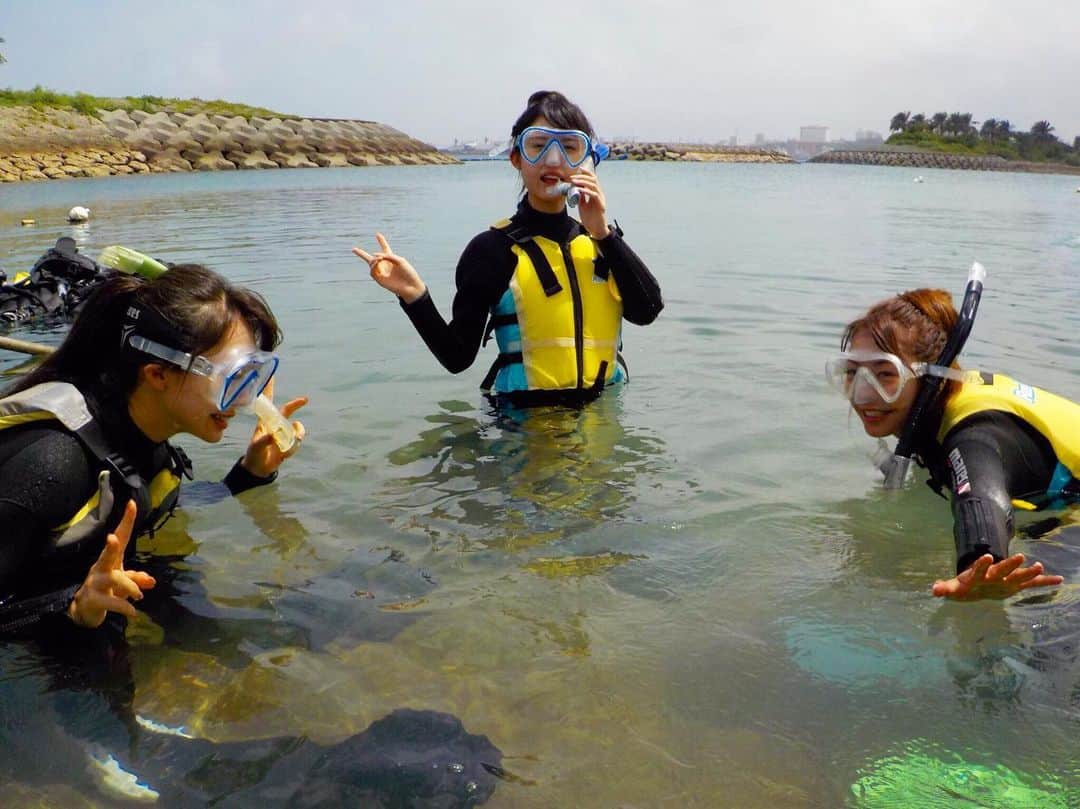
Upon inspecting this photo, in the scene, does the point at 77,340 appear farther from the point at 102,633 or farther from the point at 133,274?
the point at 102,633

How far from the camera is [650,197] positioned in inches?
1053

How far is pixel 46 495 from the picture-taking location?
2.31m

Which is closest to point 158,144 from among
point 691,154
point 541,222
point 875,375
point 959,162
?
point 541,222

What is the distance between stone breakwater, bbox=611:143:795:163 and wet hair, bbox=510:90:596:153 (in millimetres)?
79098

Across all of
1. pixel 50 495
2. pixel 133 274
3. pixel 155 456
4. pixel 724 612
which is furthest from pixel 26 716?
pixel 724 612

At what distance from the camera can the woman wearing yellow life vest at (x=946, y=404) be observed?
2.83 m

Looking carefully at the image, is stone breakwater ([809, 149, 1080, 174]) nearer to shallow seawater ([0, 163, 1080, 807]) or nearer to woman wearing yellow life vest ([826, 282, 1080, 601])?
shallow seawater ([0, 163, 1080, 807])

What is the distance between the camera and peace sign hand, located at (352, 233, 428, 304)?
4.06m

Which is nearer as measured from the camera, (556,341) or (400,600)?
(400,600)

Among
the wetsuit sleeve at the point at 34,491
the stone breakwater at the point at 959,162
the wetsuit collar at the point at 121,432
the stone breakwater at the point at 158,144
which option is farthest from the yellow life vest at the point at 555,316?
the stone breakwater at the point at 959,162

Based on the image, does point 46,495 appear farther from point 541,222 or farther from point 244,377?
point 541,222

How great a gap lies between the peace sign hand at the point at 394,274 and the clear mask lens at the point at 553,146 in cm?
87

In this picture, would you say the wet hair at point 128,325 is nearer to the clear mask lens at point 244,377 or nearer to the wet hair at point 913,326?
the clear mask lens at point 244,377

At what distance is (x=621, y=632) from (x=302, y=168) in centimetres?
5103
